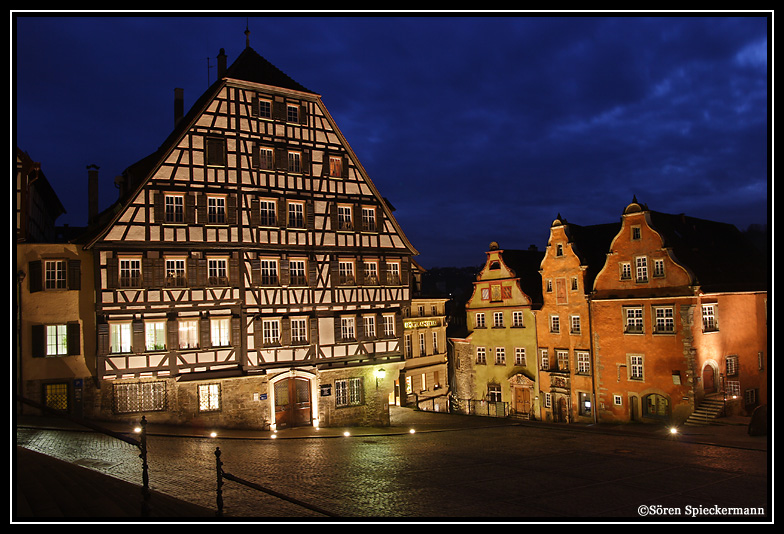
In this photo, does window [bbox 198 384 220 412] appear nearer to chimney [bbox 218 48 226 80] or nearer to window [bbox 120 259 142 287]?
window [bbox 120 259 142 287]

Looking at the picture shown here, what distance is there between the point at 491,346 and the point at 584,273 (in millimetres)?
8383

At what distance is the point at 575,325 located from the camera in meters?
34.8

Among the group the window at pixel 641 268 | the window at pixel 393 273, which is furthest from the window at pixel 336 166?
the window at pixel 641 268

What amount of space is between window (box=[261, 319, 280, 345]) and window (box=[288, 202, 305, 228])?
4447 millimetres

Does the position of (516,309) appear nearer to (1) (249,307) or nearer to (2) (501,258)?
(2) (501,258)

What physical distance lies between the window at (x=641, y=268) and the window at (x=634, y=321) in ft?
5.16

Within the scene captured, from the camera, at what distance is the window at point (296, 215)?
27578 millimetres

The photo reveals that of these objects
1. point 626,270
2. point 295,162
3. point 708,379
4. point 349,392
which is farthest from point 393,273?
point 708,379

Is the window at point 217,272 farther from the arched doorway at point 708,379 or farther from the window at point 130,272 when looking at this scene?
the arched doorway at point 708,379

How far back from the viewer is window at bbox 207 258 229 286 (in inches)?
1001

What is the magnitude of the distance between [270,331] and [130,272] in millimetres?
6226
